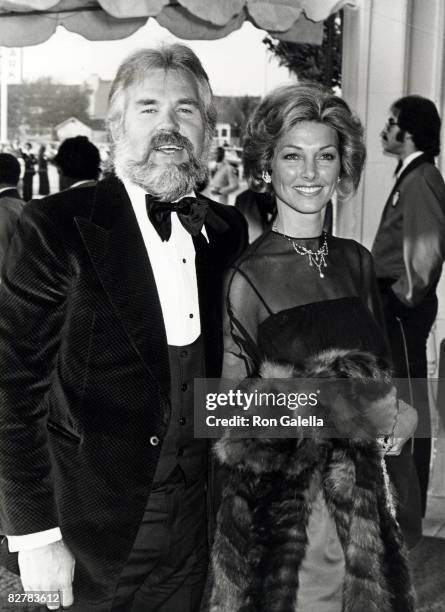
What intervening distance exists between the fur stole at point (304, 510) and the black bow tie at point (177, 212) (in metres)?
0.38

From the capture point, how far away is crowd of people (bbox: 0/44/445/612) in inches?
72.6

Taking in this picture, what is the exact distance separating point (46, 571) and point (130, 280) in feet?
2.07

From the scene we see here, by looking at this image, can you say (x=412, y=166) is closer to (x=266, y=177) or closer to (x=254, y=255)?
(x=266, y=177)

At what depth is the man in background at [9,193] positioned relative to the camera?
433 centimetres

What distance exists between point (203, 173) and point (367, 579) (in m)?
1.01

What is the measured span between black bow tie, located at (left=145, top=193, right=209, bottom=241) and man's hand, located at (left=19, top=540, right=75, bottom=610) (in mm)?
730

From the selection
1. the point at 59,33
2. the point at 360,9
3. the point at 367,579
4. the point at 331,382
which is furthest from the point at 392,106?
the point at 367,579

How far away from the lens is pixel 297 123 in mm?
2139

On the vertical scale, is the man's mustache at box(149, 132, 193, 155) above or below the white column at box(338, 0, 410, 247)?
below

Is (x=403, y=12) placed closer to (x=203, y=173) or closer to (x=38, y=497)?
(x=203, y=173)

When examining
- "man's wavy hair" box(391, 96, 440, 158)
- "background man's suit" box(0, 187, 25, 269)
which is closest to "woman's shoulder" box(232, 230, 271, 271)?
"man's wavy hair" box(391, 96, 440, 158)

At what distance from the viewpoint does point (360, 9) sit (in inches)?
156

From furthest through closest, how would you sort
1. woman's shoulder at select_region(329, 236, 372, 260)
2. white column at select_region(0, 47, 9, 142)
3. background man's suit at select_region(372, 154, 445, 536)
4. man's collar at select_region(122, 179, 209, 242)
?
white column at select_region(0, 47, 9, 142) < background man's suit at select_region(372, 154, 445, 536) < woman's shoulder at select_region(329, 236, 372, 260) < man's collar at select_region(122, 179, 209, 242)

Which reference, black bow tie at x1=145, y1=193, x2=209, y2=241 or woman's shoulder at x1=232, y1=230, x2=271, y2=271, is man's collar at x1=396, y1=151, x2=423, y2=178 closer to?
woman's shoulder at x1=232, y1=230, x2=271, y2=271
